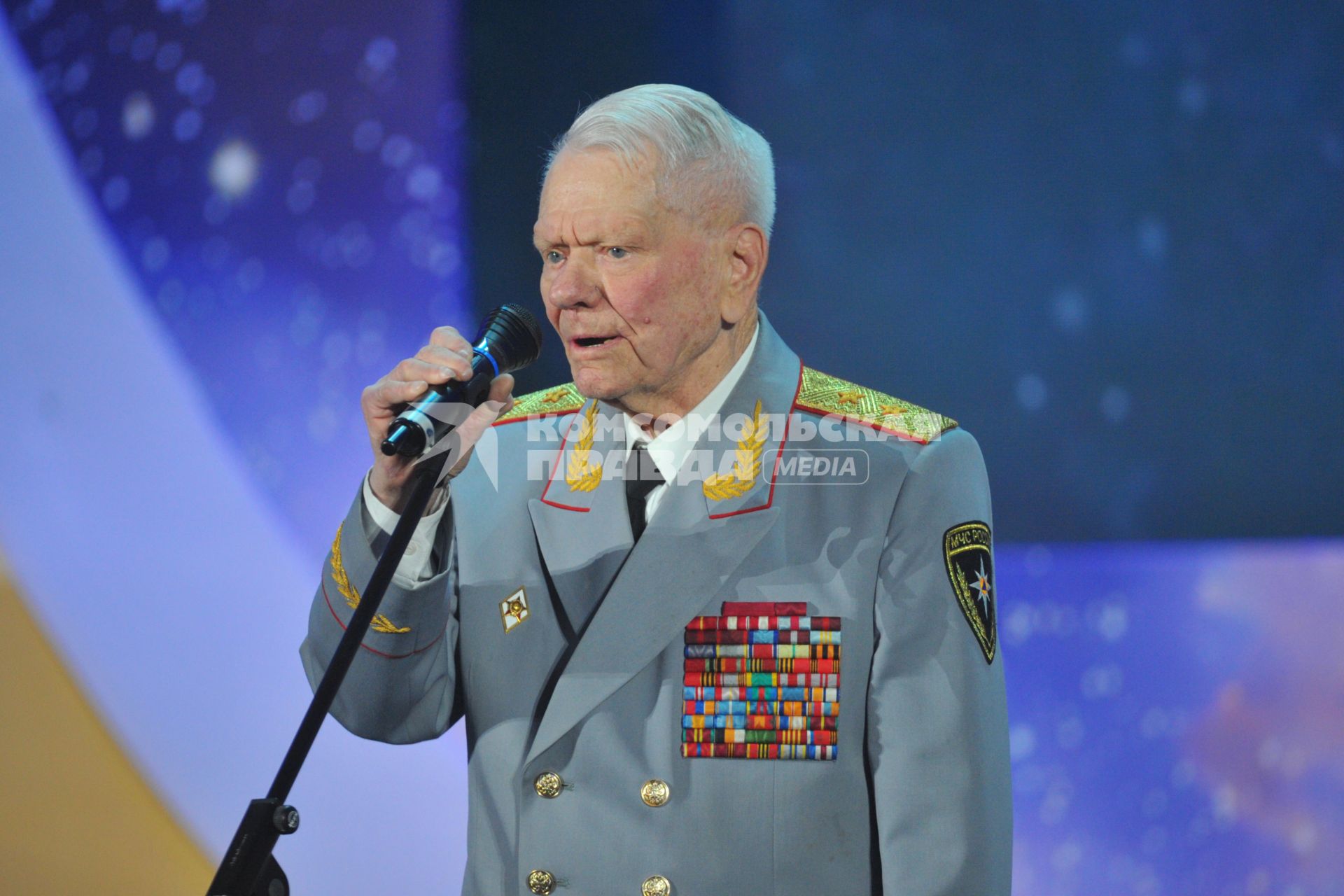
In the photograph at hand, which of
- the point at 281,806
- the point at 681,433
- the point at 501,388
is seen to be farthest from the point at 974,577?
the point at 281,806

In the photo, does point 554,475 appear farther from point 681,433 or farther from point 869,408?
point 869,408

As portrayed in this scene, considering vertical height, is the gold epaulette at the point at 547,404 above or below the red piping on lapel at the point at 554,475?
above

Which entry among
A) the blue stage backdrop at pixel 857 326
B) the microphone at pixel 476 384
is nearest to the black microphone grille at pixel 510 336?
the microphone at pixel 476 384

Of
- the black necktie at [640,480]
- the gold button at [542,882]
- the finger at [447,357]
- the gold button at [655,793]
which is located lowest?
the gold button at [542,882]

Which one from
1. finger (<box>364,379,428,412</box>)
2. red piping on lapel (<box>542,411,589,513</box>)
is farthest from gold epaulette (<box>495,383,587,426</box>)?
finger (<box>364,379,428,412</box>)

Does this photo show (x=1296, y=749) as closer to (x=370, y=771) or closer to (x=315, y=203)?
(x=370, y=771)

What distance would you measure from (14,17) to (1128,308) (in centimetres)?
226

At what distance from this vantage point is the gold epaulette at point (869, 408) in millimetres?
1676

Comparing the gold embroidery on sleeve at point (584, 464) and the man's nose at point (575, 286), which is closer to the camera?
the man's nose at point (575, 286)

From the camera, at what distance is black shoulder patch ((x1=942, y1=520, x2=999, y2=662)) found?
5.06 ft

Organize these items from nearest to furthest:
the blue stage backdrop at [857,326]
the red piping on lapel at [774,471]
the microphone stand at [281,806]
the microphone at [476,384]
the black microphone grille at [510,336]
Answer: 1. the microphone stand at [281,806]
2. the microphone at [476,384]
3. the black microphone grille at [510,336]
4. the red piping on lapel at [774,471]
5. the blue stage backdrop at [857,326]

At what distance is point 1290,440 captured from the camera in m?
2.21

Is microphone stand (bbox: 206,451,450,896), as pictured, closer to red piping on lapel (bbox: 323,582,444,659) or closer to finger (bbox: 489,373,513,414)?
finger (bbox: 489,373,513,414)

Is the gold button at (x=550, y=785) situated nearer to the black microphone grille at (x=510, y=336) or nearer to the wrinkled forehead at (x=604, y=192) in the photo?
the black microphone grille at (x=510, y=336)
